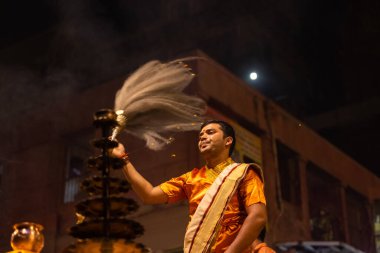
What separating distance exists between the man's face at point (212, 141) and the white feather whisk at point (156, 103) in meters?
0.44

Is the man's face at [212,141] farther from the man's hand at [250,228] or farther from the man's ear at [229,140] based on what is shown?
the man's hand at [250,228]

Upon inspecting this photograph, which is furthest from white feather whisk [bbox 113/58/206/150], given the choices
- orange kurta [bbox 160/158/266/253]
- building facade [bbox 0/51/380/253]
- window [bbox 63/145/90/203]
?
window [bbox 63/145/90/203]

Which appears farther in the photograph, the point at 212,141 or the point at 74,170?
the point at 74,170

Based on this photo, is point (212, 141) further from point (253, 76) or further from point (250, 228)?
point (253, 76)

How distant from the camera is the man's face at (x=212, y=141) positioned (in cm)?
452

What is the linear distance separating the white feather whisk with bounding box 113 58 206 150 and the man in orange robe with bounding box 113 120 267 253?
239 mm

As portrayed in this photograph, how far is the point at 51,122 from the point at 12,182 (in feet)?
6.38

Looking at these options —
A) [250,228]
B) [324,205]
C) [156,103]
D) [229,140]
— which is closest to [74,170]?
[324,205]

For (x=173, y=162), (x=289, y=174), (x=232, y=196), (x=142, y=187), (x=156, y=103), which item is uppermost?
(x=289, y=174)

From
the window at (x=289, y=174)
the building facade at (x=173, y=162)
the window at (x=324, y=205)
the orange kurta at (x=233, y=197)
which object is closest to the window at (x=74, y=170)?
the building facade at (x=173, y=162)

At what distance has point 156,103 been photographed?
372 cm

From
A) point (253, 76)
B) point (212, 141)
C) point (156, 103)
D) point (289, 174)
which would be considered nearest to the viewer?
point (156, 103)

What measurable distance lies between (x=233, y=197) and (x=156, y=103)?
3.03ft

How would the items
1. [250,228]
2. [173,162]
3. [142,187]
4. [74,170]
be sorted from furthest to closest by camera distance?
1. [74,170]
2. [173,162]
3. [142,187]
4. [250,228]
